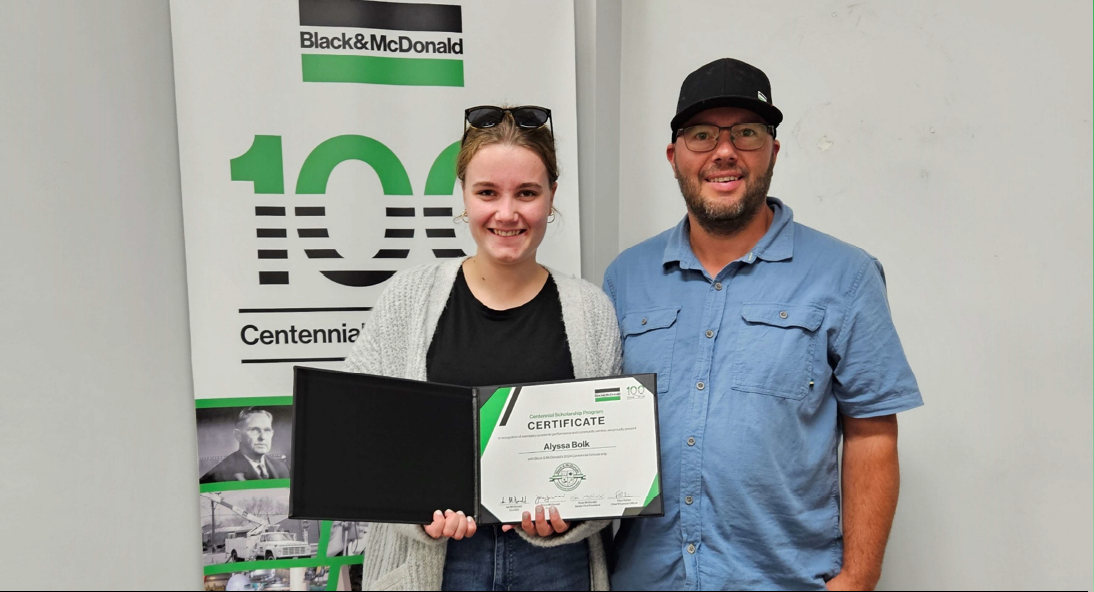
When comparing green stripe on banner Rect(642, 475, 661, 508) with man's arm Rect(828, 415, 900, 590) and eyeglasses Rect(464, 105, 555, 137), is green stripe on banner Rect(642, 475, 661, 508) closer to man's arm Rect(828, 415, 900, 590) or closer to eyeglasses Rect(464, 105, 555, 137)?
man's arm Rect(828, 415, 900, 590)

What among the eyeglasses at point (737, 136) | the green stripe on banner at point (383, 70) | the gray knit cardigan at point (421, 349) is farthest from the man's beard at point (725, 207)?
the green stripe on banner at point (383, 70)

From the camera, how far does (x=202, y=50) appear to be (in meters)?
2.08

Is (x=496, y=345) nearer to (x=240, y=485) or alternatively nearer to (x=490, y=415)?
(x=490, y=415)

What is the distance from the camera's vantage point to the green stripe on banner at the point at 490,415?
1.43 m

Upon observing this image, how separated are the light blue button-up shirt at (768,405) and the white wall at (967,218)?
10.2 inches

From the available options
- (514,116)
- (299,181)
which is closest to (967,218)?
(514,116)

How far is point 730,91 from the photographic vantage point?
1.53m

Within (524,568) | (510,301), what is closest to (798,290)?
(510,301)

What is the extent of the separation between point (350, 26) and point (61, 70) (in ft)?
2.74

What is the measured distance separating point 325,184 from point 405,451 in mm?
1101

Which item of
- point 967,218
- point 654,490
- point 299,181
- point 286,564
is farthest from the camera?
point 286,564

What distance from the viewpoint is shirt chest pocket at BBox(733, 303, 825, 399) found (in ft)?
4.99

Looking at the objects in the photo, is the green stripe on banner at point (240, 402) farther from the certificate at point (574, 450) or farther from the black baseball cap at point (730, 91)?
the black baseball cap at point (730, 91)

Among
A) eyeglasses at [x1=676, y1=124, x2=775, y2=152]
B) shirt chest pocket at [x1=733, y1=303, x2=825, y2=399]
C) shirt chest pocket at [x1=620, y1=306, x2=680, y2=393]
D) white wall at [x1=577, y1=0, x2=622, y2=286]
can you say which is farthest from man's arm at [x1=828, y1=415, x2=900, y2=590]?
white wall at [x1=577, y1=0, x2=622, y2=286]
